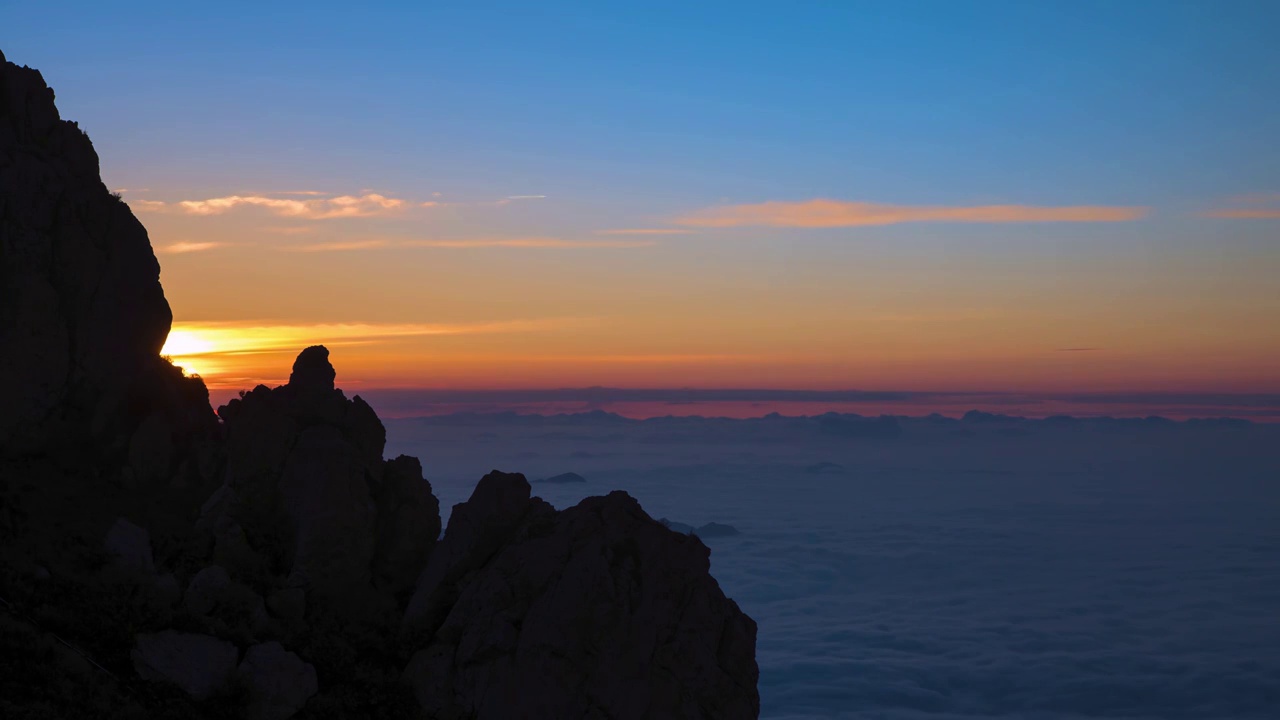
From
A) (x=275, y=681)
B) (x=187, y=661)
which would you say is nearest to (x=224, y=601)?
(x=187, y=661)

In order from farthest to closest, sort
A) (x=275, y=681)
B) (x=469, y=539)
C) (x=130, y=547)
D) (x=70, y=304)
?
(x=70, y=304)
(x=469, y=539)
(x=130, y=547)
(x=275, y=681)

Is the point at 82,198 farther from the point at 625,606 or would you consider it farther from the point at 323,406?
the point at 625,606

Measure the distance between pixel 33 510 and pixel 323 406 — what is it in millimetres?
8648

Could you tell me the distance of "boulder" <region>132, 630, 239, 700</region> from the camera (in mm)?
23219

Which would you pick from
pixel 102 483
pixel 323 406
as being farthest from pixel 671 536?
pixel 102 483

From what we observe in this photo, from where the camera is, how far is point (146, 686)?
75.4ft

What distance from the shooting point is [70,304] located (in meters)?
32.6

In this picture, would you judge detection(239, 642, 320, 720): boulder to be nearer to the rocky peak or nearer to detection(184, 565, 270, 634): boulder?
detection(184, 565, 270, 634): boulder

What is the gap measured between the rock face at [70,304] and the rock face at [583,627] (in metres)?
12.8

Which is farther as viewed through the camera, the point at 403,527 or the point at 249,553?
the point at 403,527

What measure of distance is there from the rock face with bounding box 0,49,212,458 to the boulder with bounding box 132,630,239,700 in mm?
10206

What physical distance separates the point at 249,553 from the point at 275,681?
5919 millimetres

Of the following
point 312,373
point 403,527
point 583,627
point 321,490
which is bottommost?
point 583,627

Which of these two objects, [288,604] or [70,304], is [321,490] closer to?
[288,604]
